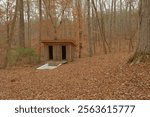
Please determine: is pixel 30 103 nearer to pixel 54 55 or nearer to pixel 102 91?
pixel 102 91

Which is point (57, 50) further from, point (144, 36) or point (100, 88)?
point (100, 88)

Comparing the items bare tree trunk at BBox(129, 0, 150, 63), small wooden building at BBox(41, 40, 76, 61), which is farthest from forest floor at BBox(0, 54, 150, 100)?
small wooden building at BBox(41, 40, 76, 61)

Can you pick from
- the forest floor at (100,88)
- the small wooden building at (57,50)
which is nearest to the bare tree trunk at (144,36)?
the forest floor at (100,88)

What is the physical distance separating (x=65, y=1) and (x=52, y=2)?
1.86m

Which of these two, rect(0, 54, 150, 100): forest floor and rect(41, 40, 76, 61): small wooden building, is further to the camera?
rect(41, 40, 76, 61): small wooden building

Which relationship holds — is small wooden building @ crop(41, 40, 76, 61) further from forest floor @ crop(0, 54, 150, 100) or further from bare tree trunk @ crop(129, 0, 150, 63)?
bare tree trunk @ crop(129, 0, 150, 63)

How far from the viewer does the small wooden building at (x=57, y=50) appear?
72.8 ft

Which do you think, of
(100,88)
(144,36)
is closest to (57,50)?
A: (144,36)

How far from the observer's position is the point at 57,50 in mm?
22203

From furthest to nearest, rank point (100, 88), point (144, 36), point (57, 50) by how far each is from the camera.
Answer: point (57, 50) < point (144, 36) < point (100, 88)

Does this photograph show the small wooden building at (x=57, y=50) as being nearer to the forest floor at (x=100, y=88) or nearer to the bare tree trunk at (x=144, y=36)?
the forest floor at (x=100, y=88)

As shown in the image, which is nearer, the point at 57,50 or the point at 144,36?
the point at 144,36

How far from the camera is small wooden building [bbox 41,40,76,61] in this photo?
22188 millimetres

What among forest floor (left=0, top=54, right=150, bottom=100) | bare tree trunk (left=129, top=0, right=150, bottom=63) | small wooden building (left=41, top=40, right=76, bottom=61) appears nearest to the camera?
forest floor (left=0, top=54, right=150, bottom=100)
